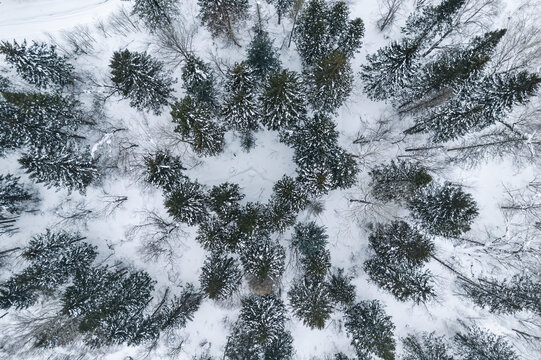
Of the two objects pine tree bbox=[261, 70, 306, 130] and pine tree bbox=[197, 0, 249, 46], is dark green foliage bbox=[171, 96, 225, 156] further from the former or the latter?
pine tree bbox=[197, 0, 249, 46]

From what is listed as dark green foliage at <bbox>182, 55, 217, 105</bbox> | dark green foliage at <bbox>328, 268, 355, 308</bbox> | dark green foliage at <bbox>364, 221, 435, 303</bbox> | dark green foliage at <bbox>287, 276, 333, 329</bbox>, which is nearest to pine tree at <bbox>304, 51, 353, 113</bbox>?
dark green foliage at <bbox>182, 55, 217, 105</bbox>

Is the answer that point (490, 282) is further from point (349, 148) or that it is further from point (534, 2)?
point (534, 2)

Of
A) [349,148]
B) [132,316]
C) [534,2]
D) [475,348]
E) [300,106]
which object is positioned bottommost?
[132,316]

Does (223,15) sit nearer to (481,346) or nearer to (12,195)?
(12,195)

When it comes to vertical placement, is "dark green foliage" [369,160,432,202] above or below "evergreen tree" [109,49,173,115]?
below

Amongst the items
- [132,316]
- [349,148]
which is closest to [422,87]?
[349,148]

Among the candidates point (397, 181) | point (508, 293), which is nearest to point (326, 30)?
point (397, 181)
